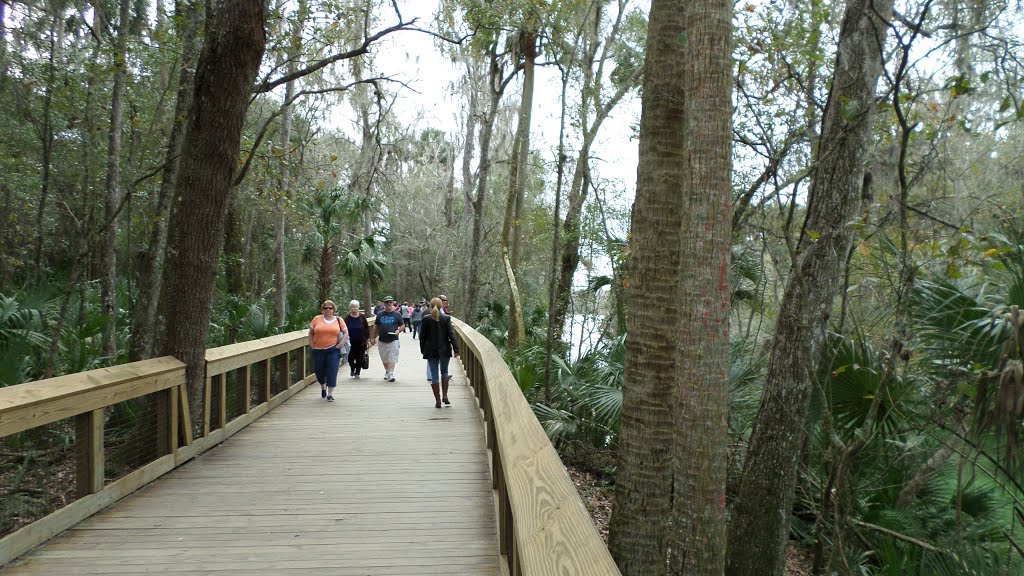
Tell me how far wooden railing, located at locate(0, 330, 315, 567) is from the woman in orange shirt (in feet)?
2.90

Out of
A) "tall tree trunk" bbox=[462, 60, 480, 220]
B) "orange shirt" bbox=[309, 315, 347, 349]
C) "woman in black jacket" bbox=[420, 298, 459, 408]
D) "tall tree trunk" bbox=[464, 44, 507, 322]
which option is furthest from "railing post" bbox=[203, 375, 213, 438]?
"tall tree trunk" bbox=[462, 60, 480, 220]

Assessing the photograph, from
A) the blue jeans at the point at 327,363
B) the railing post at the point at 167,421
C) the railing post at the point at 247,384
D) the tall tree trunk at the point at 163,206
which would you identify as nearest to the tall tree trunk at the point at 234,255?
the tall tree trunk at the point at 163,206

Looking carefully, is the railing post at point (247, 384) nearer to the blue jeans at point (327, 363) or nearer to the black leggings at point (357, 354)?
the blue jeans at point (327, 363)

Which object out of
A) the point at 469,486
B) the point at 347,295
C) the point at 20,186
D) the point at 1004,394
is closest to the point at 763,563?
the point at 469,486

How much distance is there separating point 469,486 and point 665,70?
12.3 feet

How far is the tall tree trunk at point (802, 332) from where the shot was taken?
6.27m

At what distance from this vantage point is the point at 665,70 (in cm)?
488

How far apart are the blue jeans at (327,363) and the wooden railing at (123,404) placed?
1.04 meters

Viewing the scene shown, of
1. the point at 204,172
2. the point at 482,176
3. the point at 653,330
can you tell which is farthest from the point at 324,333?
the point at 482,176

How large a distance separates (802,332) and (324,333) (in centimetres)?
695

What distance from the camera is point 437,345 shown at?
1023 cm

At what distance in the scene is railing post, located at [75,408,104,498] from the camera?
4.89 meters

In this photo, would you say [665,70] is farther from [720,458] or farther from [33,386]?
[33,386]

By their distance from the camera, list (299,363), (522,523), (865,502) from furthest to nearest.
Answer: (299,363) → (865,502) → (522,523)
